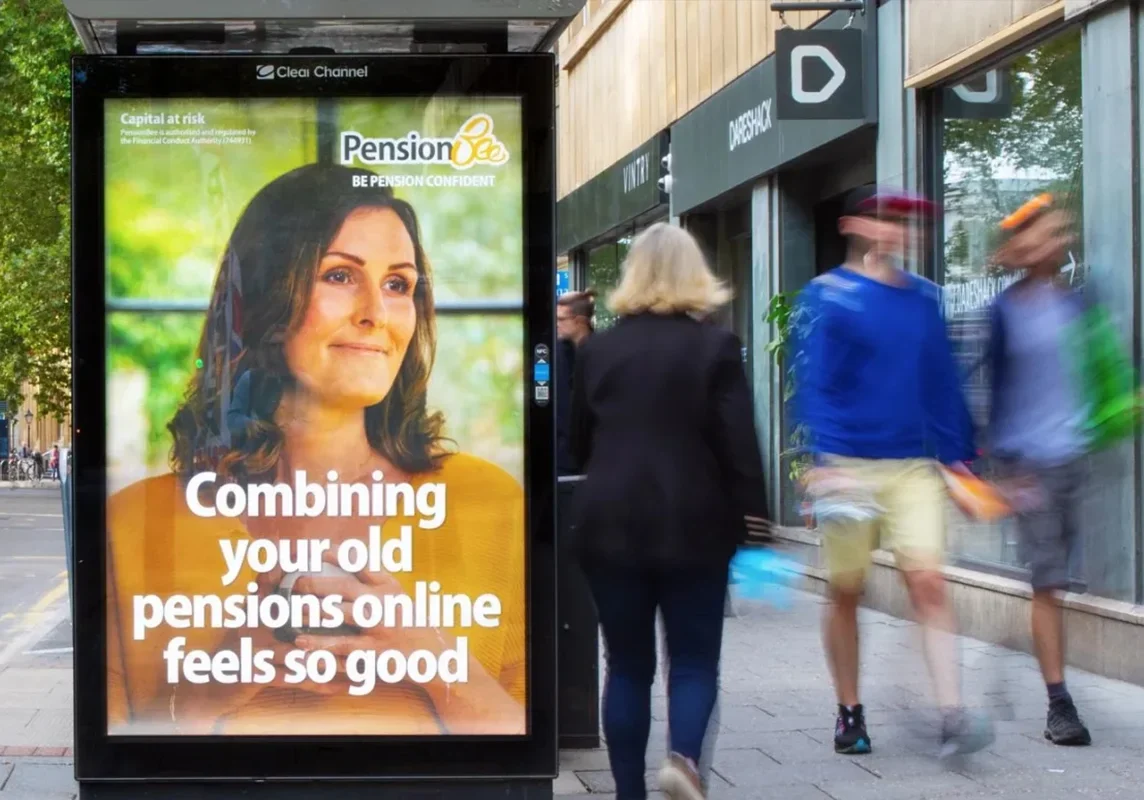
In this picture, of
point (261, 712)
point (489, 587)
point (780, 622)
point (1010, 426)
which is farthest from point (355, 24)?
point (780, 622)

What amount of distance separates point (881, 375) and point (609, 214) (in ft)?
48.2

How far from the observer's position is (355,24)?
197 inches

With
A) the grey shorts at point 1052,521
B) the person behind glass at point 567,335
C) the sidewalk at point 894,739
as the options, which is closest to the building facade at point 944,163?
the sidewalk at point 894,739

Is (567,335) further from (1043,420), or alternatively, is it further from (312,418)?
(312,418)

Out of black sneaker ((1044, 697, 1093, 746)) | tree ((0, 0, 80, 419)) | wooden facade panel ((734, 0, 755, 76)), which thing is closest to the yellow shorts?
black sneaker ((1044, 697, 1093, 746))

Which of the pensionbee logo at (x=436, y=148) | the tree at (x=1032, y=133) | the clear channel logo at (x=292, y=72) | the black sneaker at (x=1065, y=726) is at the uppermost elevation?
the tree at (x=1032, y=133)

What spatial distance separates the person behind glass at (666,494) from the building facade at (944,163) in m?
2.36

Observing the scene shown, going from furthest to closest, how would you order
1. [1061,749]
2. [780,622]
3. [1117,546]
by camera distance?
[780,622] → [1117,546] → [1061,749]

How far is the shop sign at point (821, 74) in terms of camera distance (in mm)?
11016

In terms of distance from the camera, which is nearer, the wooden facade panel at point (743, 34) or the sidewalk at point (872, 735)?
the sidewalk at point (872, 735)

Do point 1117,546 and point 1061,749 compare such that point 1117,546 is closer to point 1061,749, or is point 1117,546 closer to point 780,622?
point 1061,749

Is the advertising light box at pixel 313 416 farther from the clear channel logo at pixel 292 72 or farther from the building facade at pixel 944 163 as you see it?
the building facade at pixel 944 163

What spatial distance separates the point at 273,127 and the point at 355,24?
0.39 meters

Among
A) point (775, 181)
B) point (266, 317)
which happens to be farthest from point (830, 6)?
point (266, 317)
